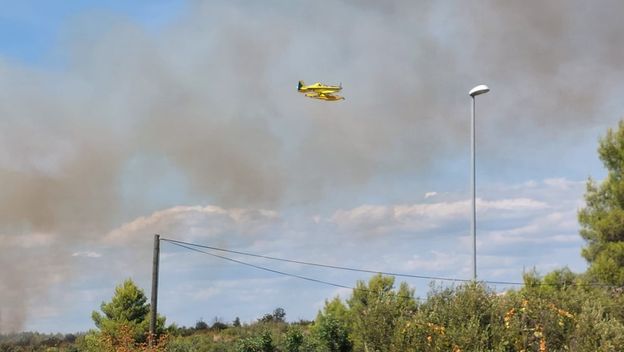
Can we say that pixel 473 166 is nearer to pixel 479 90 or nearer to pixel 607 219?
pixel 479 90

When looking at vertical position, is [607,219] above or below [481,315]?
above

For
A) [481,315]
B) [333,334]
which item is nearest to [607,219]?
[333,334]

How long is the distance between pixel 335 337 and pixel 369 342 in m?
25.5

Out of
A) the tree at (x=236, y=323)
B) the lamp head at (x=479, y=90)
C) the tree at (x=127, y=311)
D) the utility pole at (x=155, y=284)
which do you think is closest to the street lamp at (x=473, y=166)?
the lamp head at (x=479, y=90)

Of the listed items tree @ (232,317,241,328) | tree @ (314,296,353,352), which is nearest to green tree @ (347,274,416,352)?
tree @ (314,296,353,352)

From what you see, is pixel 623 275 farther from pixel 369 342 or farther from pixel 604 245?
pixel 369 342

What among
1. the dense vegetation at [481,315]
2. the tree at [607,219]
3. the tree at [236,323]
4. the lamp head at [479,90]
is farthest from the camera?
the tree at [236,323]

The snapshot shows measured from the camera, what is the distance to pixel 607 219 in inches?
1742

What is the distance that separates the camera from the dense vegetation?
21.2 meters

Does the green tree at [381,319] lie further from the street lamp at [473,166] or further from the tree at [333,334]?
the tree at [333,334]

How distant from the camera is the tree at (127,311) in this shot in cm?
4669

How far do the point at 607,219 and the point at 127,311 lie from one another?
29.7 metres

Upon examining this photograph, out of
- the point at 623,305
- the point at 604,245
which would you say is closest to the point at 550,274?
the point at 604,245

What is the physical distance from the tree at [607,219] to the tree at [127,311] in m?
27.4
